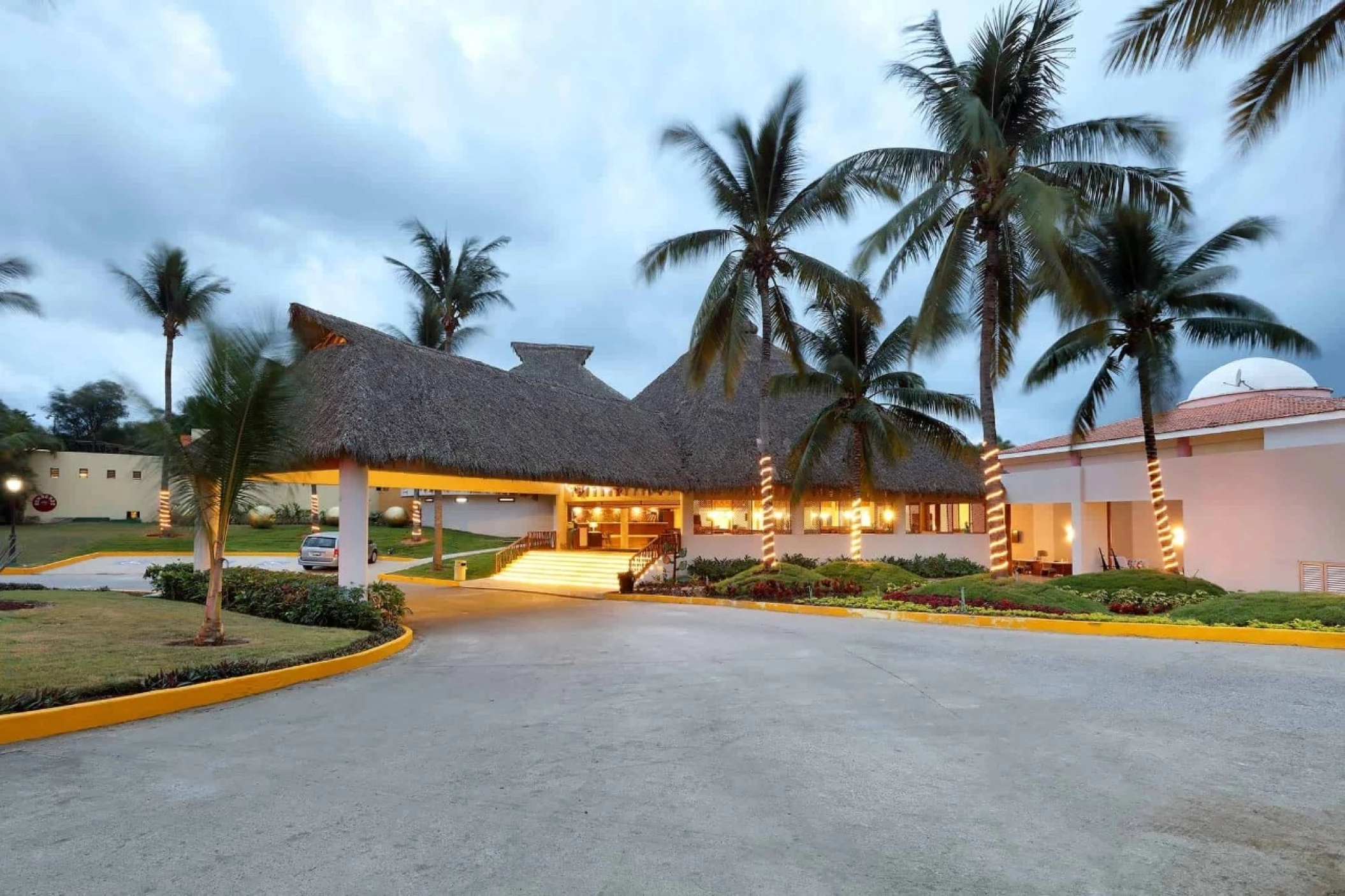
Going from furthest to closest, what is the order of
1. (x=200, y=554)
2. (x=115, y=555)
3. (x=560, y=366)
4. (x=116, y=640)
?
1. (x=560, y=366)
2. (x=115, y=555)
3. (x=200, y=554)
4. (x=116, y=640)

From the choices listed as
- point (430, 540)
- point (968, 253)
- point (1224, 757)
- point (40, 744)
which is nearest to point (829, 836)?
point (1224, 757)

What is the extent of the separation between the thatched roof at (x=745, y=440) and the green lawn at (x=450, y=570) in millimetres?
8184

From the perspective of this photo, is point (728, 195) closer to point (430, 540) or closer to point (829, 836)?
point (829, 836)

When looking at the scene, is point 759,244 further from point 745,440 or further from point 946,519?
point 946,519

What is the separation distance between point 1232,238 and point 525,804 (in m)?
19.9

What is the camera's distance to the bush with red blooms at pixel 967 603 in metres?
13.6

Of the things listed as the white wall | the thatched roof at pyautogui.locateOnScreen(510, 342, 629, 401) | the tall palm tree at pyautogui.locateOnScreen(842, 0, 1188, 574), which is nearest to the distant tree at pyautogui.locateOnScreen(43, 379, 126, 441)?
the white wall

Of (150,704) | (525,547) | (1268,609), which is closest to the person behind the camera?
(150,704)

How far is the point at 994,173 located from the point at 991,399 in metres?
4.73

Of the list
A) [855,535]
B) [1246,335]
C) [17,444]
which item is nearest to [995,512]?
[855,535]

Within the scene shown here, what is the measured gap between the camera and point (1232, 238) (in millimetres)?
16984

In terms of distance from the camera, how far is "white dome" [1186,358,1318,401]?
26.5 meters

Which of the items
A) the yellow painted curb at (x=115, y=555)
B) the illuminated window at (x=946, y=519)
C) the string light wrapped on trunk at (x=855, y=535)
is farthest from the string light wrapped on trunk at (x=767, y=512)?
the yellow painted curb at (x=115, y=555)

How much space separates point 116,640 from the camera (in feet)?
32.1
